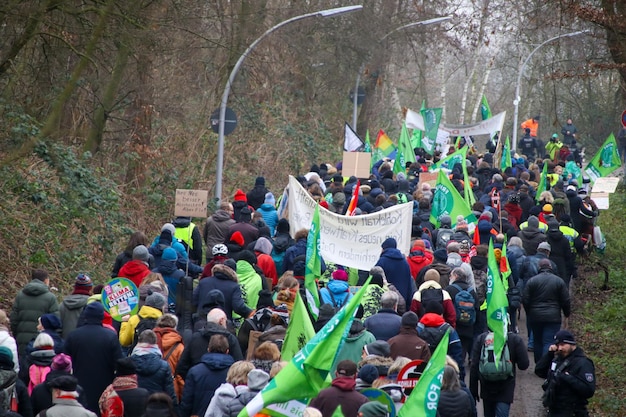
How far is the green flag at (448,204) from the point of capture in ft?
59.0

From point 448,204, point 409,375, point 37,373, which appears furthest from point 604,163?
point 37,373

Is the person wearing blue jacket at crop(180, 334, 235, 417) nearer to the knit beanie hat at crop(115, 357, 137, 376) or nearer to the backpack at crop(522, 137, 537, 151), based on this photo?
the knit beanie hat at crop(115, 357, 137, 376)

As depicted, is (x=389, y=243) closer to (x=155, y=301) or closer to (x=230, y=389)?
(x=155, y=301)

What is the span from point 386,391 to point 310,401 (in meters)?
0.89

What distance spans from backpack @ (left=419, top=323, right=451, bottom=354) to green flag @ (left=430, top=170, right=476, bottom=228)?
672cm

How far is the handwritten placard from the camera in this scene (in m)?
16.6

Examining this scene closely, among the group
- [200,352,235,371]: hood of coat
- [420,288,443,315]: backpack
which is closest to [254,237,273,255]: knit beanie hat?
[420,288,443,315]: backpack

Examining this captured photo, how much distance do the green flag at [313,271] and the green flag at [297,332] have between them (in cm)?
205

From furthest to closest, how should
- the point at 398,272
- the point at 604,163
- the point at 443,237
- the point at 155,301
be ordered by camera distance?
the point at 604,163
the point at 443,237
the point at 398,272
the point at 155,301

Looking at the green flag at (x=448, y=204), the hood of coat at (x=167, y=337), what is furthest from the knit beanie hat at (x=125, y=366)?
the green flag at (x=448, y=204)

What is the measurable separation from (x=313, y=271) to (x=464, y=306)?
1.81 meters

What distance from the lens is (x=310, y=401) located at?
27.9 ft

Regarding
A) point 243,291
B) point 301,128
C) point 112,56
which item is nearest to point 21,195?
point 112,56

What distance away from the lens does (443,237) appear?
16469mm
